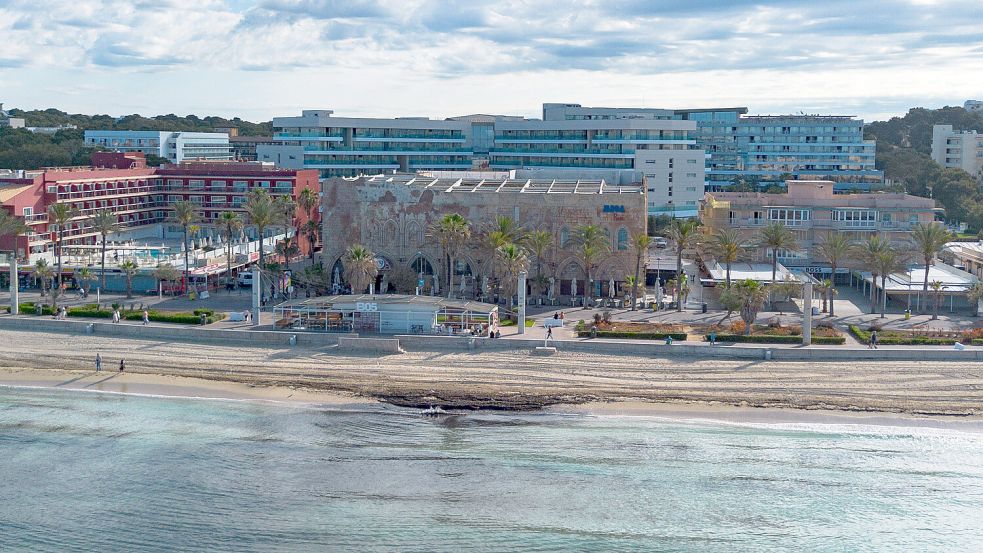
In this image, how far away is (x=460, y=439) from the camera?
4622 cm

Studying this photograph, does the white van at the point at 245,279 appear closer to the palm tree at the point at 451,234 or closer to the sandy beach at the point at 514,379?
the palm tree at the point at 451,234

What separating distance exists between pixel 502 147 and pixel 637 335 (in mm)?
71068

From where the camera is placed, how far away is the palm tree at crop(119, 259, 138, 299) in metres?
75.8

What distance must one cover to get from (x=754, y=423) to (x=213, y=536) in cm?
2470

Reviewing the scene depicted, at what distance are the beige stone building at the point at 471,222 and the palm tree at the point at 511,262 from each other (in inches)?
293

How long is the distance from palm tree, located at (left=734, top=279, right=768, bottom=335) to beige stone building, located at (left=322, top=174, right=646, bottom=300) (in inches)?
531

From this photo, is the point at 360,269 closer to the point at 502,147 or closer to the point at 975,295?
the point at 975,295

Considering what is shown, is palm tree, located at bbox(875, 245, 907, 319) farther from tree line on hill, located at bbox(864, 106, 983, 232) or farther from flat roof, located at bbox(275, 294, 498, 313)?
tree line on hill, located at bbox(864, 106, 983, 232)

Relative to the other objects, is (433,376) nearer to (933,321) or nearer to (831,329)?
(831,329)

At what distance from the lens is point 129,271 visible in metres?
75.9

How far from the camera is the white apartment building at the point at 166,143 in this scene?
5782 inches

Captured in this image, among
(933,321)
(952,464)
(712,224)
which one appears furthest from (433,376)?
(712,224)

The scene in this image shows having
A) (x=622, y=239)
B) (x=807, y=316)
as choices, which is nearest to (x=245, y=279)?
(x=622, y=239)

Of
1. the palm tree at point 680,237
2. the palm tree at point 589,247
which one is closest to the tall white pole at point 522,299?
the palm tree at point 589,247
